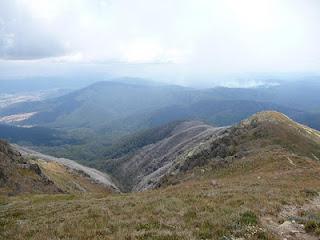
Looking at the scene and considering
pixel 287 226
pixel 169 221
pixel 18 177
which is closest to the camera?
pixel 287 226

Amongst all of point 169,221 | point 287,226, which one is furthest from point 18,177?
point 287,226

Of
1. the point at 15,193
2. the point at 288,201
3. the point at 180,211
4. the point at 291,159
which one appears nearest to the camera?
the point at 180,211

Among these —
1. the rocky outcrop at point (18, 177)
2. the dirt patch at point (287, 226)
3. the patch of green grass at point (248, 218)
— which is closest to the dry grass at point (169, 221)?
the patch of green grass at point (248, 218)

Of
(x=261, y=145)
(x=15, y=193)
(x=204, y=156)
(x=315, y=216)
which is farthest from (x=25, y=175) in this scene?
(x=315, y=216)

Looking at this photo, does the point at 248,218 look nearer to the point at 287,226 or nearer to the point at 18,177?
the point at 287,226

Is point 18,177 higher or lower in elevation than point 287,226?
lower

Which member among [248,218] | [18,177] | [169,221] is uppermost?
[248,218]

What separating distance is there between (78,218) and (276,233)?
1099 cm

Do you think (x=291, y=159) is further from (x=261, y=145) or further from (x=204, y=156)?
(x=204, y=156)

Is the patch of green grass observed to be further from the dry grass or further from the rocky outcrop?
→ the rocky outcrop

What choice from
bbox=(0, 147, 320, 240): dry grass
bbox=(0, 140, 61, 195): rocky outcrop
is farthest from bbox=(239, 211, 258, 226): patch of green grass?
bbox=(0, 140, 61, 195): rocky outcrop

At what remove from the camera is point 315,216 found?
20156 millimetres

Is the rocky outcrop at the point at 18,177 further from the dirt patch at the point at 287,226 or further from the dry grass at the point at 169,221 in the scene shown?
the dirt patch at the point at 287,226

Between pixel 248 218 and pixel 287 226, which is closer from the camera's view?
pixel 287 226
